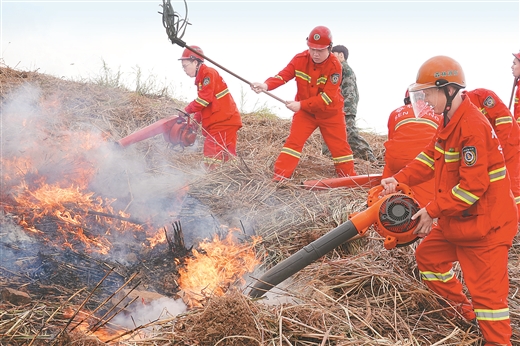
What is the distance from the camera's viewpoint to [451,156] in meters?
3.36

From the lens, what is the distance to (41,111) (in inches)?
306

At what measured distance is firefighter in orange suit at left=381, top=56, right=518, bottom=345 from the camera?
3.18m

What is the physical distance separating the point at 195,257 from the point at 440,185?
2.12 metres

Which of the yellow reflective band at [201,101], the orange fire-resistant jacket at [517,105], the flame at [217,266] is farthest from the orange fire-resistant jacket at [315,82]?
the orange fire-resistant jacket at [517,105]

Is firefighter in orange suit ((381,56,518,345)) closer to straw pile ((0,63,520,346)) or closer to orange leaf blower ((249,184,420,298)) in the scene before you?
orange leaf blower ((249,184,420,298))

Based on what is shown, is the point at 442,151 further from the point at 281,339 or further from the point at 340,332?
the point at 281,339

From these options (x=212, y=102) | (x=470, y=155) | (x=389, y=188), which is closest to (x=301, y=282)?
(x=389, y=188)

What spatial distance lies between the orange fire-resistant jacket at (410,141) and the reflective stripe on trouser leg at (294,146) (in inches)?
60.6

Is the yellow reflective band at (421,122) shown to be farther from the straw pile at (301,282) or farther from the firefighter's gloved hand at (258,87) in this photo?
the firefighter's gloved hand at (258,87)

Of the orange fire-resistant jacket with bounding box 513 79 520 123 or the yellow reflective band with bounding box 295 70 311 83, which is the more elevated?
the yellow reflective band with bounding box 295 70 311 83

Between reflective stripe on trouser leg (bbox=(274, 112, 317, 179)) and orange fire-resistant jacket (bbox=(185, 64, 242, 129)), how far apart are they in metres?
1.10

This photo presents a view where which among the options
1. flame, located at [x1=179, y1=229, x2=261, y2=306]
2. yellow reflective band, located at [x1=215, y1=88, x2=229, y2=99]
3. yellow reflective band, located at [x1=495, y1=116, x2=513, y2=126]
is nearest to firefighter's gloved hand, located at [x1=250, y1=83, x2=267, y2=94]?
yellow reflective band, located at [x1=215, y1=88, x2=229, y2=99]

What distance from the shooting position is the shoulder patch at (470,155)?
315 centimetres

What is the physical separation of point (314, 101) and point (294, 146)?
2.16 ft
